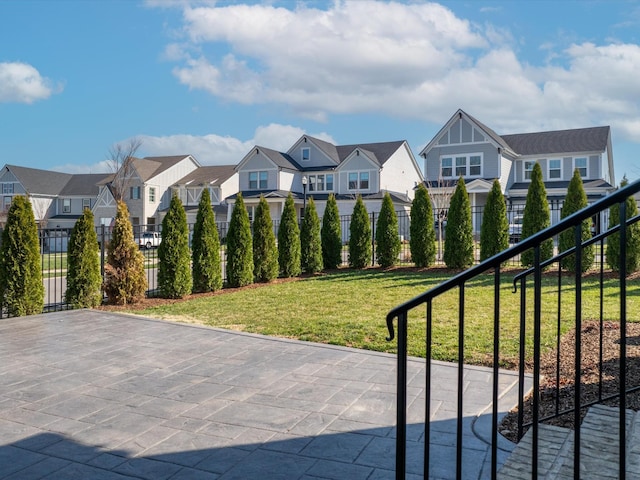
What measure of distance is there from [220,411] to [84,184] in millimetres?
50153

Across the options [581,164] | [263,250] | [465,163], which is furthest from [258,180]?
[263,250]

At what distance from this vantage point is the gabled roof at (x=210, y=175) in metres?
39.8

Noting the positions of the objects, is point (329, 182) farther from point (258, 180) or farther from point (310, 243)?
point (310, 243)

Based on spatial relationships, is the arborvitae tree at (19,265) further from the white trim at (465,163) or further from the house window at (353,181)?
the house window at (353,181)

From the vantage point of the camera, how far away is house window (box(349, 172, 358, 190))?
111 feet

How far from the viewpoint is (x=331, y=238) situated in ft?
48.2

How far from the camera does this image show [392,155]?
113ft

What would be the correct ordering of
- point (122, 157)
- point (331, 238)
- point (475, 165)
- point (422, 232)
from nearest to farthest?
point (422, 232) → point (331, 238) → point (475, 165) → point (122, 157)

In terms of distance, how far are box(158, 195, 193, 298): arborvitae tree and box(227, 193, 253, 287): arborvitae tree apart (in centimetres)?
155

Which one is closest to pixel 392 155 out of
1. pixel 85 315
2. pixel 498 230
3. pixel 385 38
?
pixel 498 230

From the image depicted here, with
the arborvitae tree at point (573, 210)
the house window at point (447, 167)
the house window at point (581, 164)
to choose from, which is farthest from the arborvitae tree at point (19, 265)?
the house window at point (581, 164)

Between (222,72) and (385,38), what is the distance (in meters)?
5.88

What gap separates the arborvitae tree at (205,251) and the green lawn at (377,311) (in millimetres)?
683

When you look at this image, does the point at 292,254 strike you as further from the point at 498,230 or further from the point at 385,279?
the point at 498,230
